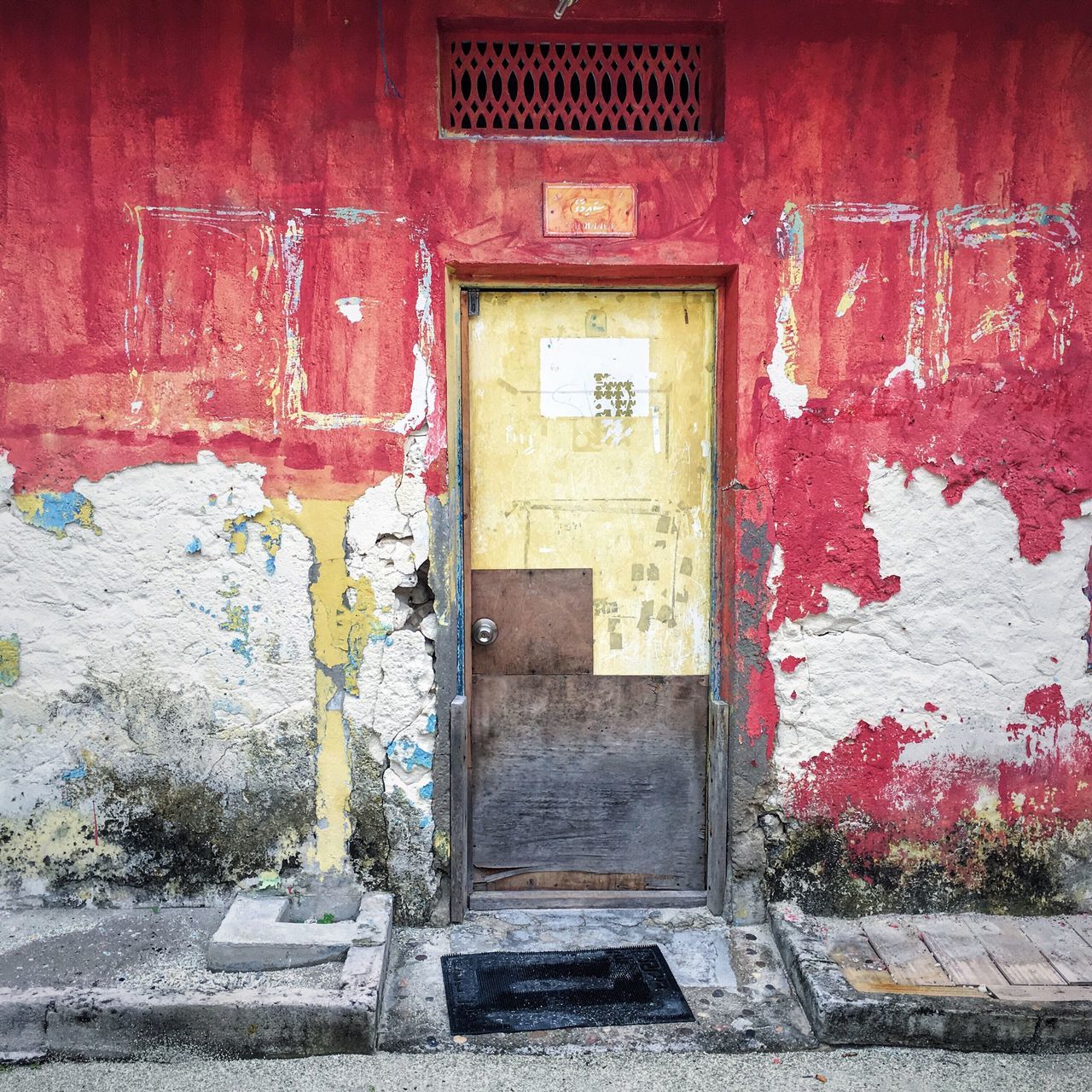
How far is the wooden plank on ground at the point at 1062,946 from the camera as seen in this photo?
2809mm

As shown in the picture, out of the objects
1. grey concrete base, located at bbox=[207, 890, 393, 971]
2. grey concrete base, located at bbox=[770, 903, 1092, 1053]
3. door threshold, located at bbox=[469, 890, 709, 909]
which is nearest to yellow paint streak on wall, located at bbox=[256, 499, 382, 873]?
grey concrete base, located at bbox=[207, 890, 393, 971]

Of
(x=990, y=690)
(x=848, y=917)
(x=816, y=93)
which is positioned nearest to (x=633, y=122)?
(x=816, y=93)

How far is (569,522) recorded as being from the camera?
324 cm

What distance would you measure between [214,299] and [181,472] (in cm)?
60

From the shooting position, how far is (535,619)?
3.26 meters

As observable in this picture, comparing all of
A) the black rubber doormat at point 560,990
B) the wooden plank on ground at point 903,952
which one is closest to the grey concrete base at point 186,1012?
the black rubber doormat at point 560,990

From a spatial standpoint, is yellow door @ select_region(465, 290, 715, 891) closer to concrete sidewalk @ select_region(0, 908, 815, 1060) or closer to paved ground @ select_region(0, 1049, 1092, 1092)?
concrete sidewalk @ select_region(0, 908, 815, 1060)

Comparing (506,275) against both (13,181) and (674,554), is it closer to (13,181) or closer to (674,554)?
(674,554)

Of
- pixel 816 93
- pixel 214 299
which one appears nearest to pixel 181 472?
pixel 214 299

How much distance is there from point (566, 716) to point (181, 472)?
162 centimetres

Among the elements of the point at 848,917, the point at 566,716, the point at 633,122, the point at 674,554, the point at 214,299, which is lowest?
the point at 848,917

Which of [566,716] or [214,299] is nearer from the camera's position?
[214,299]

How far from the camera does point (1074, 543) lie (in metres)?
3.11

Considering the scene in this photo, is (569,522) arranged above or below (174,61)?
below
